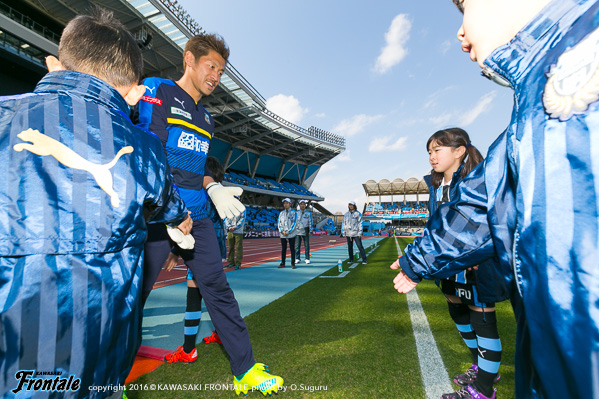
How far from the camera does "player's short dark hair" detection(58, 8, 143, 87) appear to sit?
105 centimetres

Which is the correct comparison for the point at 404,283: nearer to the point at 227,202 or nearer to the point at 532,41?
the point at 532,41

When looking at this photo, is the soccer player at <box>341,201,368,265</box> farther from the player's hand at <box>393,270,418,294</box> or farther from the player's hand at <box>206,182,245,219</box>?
the player's hand at <box>393,270,418,294</box>

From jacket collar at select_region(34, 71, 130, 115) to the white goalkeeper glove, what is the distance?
70 cm

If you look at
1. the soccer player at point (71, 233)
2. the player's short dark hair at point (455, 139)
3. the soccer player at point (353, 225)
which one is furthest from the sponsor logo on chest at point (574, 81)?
the soccer player at point (353, 225)

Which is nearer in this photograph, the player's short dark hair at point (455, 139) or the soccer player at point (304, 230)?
the player's short dark hair at point (455, 139)

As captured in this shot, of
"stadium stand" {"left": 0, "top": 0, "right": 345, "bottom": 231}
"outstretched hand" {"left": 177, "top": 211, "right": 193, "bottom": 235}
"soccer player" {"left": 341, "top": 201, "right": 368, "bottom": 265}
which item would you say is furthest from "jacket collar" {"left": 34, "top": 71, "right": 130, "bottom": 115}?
"stadium stand" {"left": 0, "top": 0, "right": 345, "bottom": 231}

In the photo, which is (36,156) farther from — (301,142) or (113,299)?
(301,142)

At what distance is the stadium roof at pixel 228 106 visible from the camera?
48.2 ft

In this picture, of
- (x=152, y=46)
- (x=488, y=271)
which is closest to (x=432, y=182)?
(x=488, y=271)

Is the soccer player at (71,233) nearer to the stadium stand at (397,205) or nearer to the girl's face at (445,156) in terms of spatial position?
the girl's face at (445,156)

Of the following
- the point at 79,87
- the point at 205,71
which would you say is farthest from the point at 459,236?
the point at 205,71

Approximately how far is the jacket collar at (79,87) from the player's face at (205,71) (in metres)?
1.28

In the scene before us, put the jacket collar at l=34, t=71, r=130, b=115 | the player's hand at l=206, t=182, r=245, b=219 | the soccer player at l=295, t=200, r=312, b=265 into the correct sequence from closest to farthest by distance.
Answer: the jacket collar at l=34, t=71, r=130, b=115 < the player's hand at l=206, t=182, r=245, b=219 < the soccer player at l=295, t=200, r=312, b=265

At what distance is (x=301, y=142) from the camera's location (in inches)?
1555
